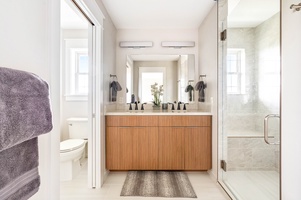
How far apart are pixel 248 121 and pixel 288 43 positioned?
1849 mm

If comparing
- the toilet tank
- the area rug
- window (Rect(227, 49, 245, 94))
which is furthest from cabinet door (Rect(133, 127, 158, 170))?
window (Rect(227, 49, 245, 94))

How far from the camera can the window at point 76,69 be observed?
3539mm

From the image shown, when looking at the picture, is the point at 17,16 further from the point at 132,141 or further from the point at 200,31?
the point at 200,31

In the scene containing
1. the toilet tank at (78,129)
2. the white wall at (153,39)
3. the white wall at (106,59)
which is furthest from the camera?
the white wall at (153,39)

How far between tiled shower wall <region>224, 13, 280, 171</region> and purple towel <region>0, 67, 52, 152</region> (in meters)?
2.21

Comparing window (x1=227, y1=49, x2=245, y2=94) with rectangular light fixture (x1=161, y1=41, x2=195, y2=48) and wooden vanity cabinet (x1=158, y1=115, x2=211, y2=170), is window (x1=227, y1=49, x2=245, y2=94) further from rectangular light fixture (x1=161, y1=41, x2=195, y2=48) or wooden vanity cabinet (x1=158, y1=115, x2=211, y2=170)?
rectangular light fixture (x1=161, y1=41, x2=195, y2=48)

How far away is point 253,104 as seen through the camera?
293 cm

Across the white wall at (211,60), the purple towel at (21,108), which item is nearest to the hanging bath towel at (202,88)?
the white wall at (211,60)

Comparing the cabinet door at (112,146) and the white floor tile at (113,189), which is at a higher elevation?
the cabinet door at (112,146)

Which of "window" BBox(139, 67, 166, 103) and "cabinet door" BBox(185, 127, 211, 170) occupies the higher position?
"window" BBox(139, 67, 166, 103)

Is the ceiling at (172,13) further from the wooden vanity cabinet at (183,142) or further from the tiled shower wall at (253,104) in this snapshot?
the wooden vanity cabinet at (183,142)

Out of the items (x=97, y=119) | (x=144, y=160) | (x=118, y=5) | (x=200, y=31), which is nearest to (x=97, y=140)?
(x=97, y=119)

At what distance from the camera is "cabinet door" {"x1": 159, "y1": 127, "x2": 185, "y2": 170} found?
2.77 metres

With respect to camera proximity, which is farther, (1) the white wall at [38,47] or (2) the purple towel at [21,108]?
(1) the white wall at [38,47]
